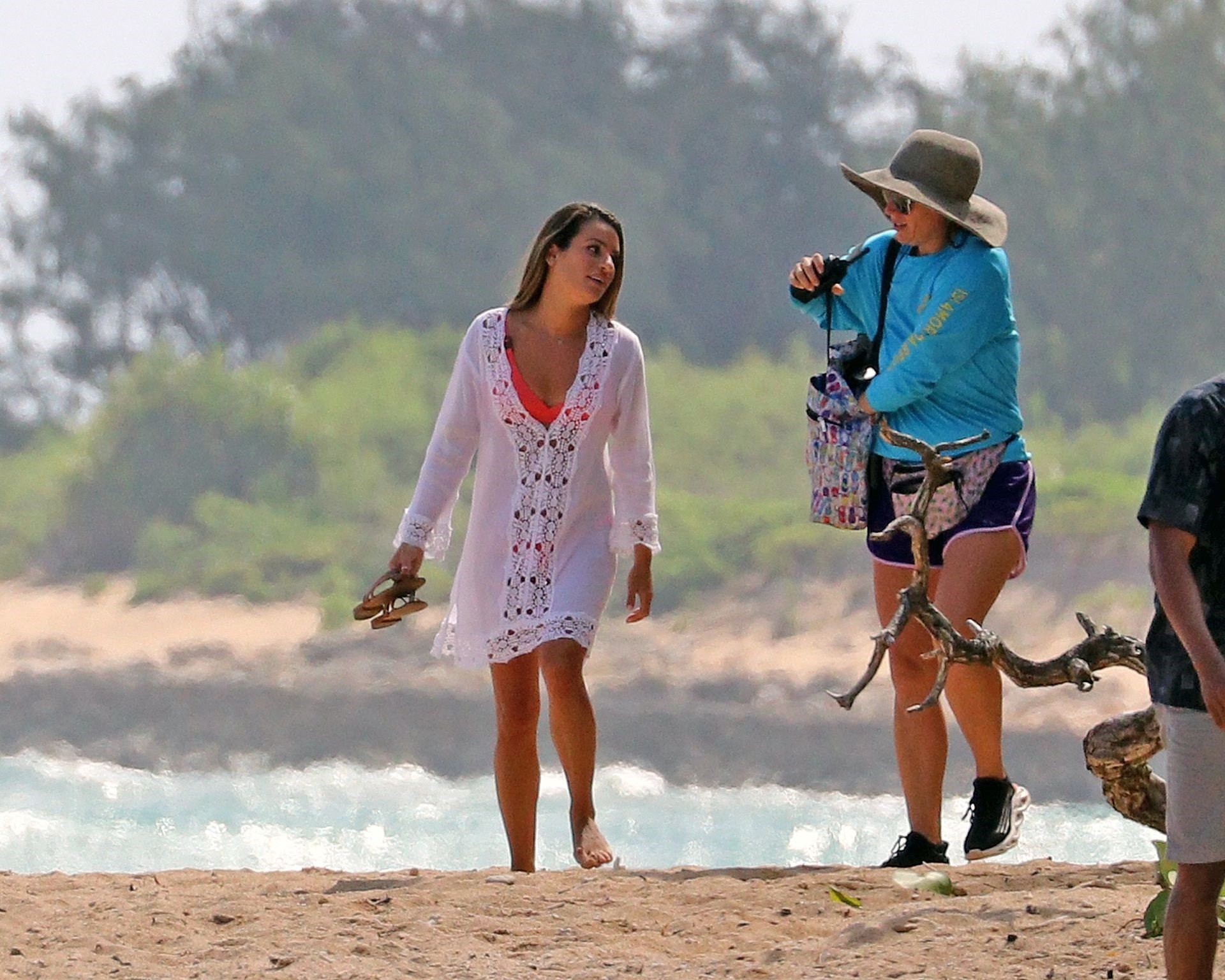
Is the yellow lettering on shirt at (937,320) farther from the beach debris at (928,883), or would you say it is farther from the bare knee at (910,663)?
the beach debris at (928,883)

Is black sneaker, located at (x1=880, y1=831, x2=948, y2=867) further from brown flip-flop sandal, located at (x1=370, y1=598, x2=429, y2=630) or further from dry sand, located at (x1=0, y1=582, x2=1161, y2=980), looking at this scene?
brown flip-flop sandal, located at (x1=370, y1=598, x2=429, y2=630)

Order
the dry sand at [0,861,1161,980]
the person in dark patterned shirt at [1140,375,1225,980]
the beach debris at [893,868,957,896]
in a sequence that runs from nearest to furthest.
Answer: the person in dark patterned shirt at [1140,375,1225,980]
the dry sand at [0,861,1161,980]
the beach debris at [893,868,957,896]

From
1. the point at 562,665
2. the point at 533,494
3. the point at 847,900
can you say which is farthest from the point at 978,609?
the point at 533,494

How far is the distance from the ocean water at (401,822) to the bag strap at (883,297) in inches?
266

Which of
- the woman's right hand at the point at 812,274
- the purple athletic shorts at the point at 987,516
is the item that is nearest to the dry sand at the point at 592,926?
the purple athletic shorts at the point at 987,516

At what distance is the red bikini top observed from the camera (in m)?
5.24

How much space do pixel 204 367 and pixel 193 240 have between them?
237 inches

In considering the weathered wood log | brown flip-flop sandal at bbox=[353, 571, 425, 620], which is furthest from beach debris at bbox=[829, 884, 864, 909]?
brown flip-flop sandal at bbox=[353, 571, 425, 620]

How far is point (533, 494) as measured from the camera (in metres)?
5.27

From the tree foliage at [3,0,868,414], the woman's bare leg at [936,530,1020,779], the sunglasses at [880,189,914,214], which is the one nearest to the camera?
the woman's bare leg at [936,530,1020,779]

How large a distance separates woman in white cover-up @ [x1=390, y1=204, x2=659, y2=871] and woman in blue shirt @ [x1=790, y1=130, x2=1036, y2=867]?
0.57 metres

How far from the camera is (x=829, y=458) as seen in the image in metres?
5.15

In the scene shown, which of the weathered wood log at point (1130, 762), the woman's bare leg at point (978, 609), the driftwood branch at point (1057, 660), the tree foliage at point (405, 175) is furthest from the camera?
the tree foliage at point (405, 175)

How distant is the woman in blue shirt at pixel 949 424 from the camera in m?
4.97
